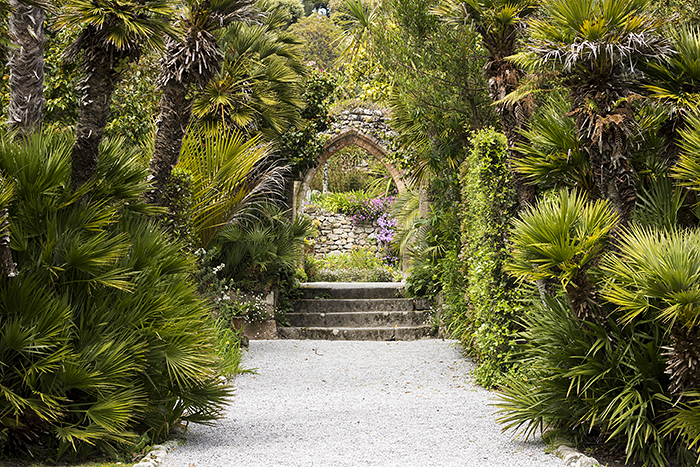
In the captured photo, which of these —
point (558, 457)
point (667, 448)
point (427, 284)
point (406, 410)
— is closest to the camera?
point (667, 448)

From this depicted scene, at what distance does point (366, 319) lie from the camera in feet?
33.4

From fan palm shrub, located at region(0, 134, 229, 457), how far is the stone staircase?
5992mm

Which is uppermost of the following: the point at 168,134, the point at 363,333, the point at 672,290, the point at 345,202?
the point at 345,202

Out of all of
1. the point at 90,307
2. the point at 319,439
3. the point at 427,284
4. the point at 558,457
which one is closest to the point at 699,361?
the point at 558,457

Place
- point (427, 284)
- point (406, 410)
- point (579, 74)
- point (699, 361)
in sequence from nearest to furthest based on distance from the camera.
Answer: point (699, 361)
point (579, 74)
point (406, 410)
point (427, 284)

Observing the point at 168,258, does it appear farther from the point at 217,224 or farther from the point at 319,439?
the point at 217,224

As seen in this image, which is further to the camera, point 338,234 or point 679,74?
point 338,234

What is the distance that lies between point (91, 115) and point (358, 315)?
707cm

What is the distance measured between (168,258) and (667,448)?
10.7ft

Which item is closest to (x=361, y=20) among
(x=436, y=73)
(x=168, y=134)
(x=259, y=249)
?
(x=436, y=73)

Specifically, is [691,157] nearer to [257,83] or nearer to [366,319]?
[257,83]

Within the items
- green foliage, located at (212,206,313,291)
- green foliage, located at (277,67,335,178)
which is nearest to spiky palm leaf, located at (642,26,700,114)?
green foliage, located at (212,206,313,291)

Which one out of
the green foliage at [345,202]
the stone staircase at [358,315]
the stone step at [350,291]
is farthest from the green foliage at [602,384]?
the green foliage at [345,202]

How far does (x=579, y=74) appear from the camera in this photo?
12.7 ft
